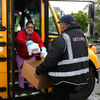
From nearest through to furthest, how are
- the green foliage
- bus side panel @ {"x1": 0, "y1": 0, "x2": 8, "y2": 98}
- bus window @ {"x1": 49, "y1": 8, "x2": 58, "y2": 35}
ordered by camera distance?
bus side panel @ {"x1": 0, "y1": 0, "x2": 8, "y2": 98}
bus window @ {"x1": 49, "y1": 8, "x2": 58, "y2": 35}
the green foliage

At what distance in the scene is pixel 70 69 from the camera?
246 centimetres

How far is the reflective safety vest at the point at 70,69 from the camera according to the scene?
2.46 m

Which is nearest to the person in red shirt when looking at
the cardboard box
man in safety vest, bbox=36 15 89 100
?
the cardboard box

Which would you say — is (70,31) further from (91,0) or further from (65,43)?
(91,0)

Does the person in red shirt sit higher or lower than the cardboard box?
higher

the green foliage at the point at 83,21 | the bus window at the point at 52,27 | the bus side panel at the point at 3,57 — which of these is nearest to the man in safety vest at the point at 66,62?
the bus side panel at the point at 3,57

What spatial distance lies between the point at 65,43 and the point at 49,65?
1.17 feet

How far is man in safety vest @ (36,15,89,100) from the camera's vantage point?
245 cm

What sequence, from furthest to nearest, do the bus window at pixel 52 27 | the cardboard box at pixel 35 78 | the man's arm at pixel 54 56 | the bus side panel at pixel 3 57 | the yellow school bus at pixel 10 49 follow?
the bus window at pixel 52 27, the bus side panel at pixel 3 57, the yellow school bus at pixel 10 49, the cardboard box at pixel 35 78, the man's arm at pixel 54 56

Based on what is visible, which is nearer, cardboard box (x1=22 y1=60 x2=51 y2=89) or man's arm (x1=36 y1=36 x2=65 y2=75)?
man's arm (x1=36 y1=36 x2=65 y2=75)

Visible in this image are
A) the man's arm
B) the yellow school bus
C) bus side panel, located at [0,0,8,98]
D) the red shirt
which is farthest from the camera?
the red shirt

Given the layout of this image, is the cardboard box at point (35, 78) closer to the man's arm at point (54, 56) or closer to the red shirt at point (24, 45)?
the man's arm at point (54, 56)

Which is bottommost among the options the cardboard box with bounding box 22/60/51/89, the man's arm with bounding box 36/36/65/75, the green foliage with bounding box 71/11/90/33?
the cardboard box with bounding box 22/60/51/89

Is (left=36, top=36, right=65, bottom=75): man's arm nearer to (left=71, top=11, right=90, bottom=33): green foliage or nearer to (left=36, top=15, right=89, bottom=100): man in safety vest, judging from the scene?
(left=36, top=15, right=89, bottom=100): man in safety vest
